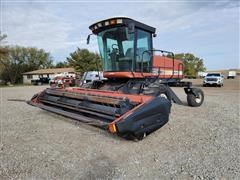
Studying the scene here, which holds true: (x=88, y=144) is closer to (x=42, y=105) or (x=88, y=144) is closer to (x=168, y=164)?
(x=168, y=164)

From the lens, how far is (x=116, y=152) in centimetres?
421

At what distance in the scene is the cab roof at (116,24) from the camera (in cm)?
634

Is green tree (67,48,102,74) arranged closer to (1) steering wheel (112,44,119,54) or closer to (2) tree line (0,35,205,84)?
(2) tree line (0,35,205,84)

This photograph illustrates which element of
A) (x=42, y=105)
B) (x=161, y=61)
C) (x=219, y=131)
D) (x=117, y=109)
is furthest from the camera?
(x=161, y=61)

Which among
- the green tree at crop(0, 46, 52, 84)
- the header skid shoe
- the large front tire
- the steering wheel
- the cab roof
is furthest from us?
the green tree at crop(0, 46, 52, 84)

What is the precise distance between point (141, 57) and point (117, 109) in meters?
2.82

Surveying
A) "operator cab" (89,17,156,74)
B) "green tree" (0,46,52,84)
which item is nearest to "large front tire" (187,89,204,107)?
"operator cab" (89,17,156,74)

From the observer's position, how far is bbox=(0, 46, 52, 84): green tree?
5906 centimetres

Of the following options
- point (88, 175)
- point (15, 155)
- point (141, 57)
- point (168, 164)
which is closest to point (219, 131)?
point (168, 164)

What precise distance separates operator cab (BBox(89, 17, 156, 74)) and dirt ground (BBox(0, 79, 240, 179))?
7.07 ft

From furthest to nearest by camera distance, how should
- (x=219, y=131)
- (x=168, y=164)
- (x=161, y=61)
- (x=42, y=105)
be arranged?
(x=161, y=61), (x=42, y=105), (x=219, y=131), (x=168, y=164)

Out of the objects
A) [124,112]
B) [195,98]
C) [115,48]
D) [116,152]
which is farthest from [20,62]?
[116,152]

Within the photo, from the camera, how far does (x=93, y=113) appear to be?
5.14 metres

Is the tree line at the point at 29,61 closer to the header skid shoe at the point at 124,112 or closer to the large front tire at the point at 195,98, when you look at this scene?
the large front tire at the point at 195,98
